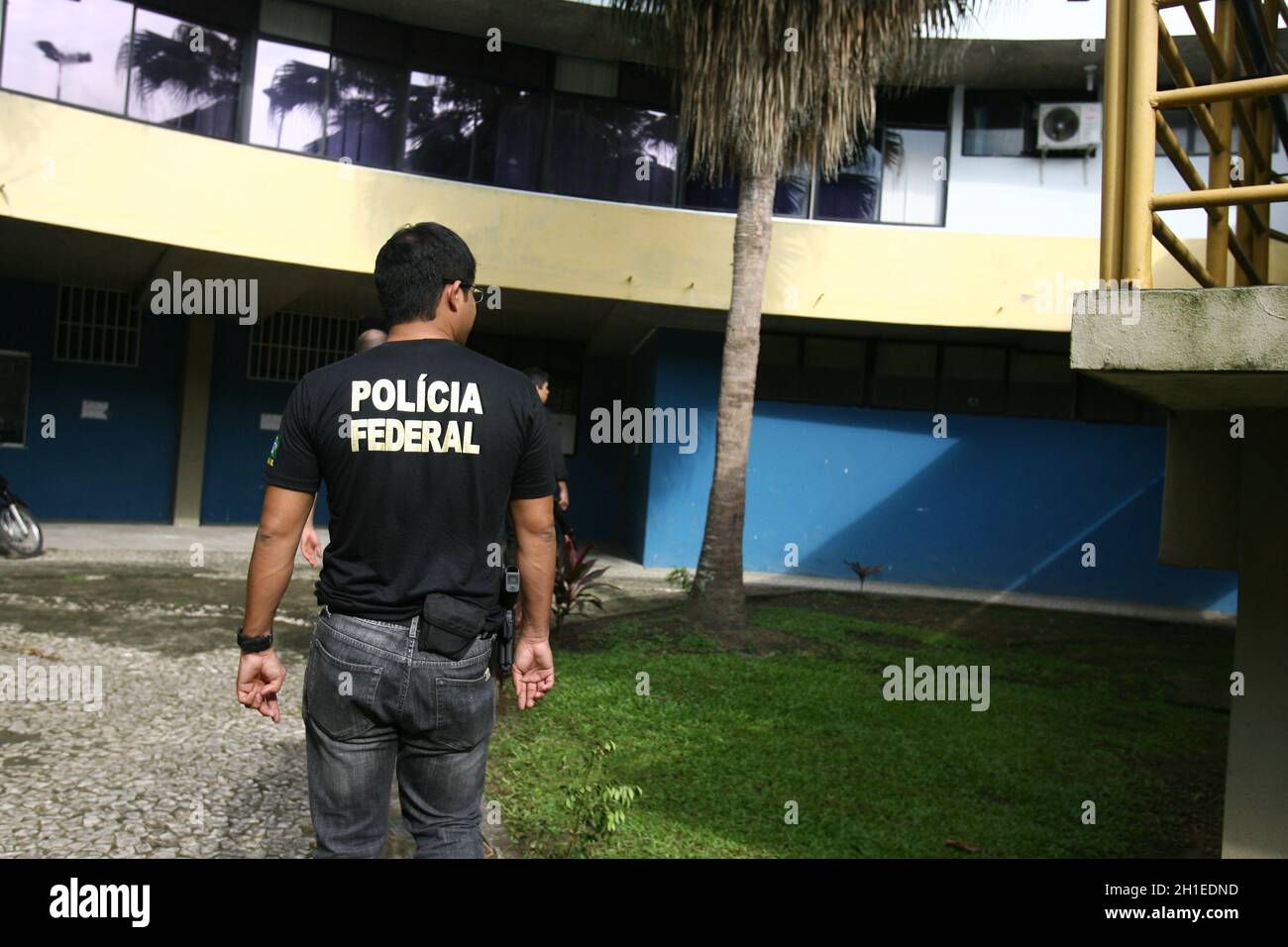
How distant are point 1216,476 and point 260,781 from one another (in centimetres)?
423

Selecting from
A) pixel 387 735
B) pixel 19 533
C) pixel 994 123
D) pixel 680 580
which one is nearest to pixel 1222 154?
Answer: pixel 387 735

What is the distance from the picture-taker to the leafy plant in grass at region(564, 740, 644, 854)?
3.79 m

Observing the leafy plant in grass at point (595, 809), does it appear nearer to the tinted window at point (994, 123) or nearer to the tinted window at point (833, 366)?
the tinted window at point (833, 366)

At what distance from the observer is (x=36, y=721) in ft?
17.0

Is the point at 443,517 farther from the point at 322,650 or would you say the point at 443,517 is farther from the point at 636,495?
the point at 636,495

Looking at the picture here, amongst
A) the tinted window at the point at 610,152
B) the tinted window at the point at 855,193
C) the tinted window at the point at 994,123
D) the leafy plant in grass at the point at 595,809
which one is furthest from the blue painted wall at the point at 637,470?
the leafy plant in grass at the point at 595,809

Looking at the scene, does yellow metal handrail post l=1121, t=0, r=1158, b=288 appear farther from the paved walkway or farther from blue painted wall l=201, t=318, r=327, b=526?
blue painted wall l=201, t=318, r=327, b=526

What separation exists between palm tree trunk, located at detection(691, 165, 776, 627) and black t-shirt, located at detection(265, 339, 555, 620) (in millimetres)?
6134

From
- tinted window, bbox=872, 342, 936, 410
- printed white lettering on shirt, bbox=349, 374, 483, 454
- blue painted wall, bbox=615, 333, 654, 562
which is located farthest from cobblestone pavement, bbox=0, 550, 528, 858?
tinted window, bbox=872, 342, 936, 410

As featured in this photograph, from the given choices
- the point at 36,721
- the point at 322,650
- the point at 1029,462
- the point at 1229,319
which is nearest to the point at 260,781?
the point at 36,721

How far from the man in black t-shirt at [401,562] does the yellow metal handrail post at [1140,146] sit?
1.81 metres

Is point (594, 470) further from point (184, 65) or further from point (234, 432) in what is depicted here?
point (184, 65)

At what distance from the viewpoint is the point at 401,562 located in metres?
2.59

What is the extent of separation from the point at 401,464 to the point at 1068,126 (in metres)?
11.9
